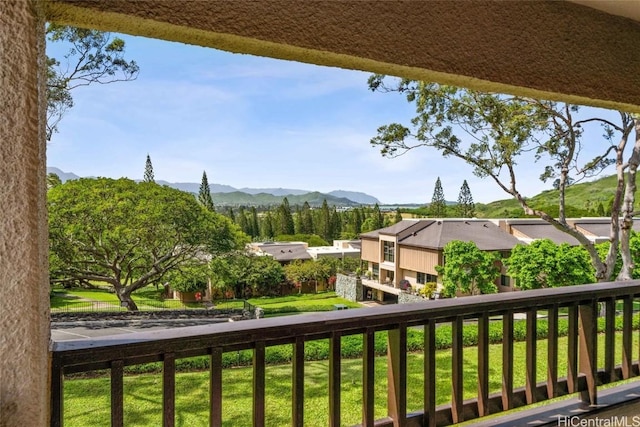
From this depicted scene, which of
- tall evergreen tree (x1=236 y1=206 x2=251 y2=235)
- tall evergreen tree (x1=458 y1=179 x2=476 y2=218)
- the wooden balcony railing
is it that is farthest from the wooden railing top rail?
tall evergreen tree (x1=236 y1=206 x2=251 y2=235)

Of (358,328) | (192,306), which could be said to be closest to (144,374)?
(192,306)

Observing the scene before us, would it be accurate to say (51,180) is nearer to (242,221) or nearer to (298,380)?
(298,380)

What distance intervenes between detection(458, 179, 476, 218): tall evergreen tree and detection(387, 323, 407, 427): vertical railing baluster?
12.2 ft

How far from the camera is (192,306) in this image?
4703mm

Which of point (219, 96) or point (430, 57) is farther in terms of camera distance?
point (219, 96)

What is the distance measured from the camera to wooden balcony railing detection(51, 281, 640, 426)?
0.99 meters

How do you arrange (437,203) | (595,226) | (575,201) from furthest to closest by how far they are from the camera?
(595,226), (575,201), (437,203)

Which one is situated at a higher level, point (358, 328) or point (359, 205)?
point (359, 205)

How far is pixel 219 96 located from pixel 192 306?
2.42 meters

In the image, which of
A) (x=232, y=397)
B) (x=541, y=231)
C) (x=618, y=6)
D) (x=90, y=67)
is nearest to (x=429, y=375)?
(x=618, y=6)

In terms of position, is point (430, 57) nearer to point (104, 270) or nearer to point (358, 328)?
point (358, 328)

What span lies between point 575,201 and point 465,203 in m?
1.95

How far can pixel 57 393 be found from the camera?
881 millimetres

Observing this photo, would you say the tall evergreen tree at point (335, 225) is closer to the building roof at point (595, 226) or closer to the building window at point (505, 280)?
the building window at point (505, 280)
